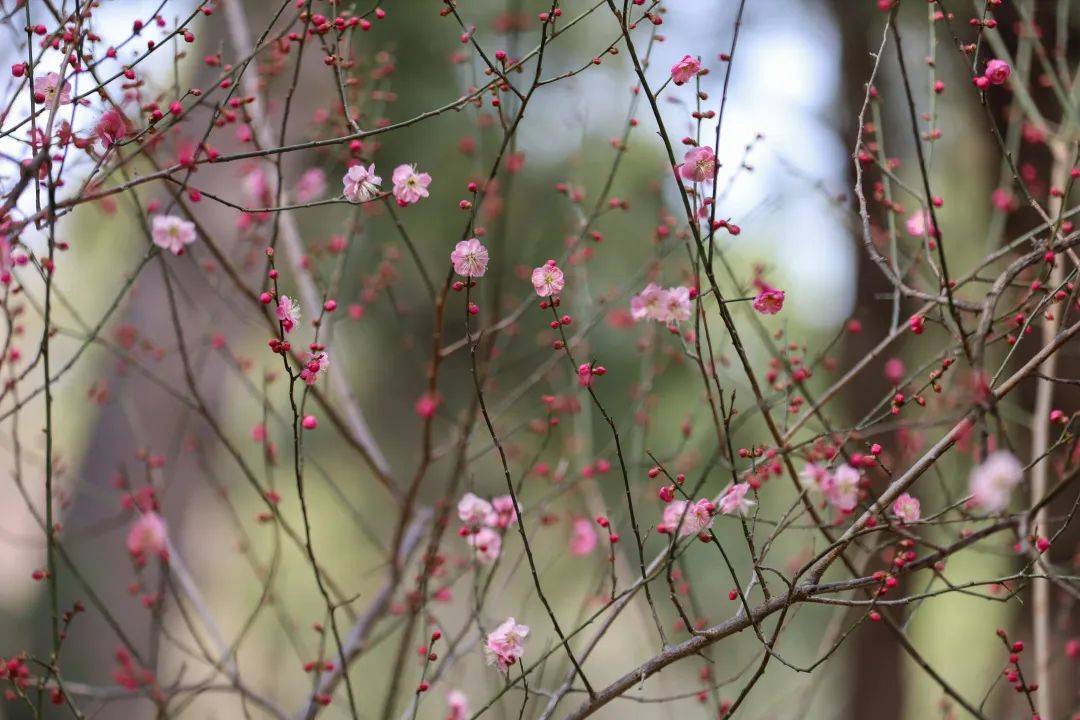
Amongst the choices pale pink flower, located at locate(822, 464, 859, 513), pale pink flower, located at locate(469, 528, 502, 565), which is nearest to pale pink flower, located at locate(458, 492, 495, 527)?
pale pink flower, located at locate(469, 528, 502, 565)

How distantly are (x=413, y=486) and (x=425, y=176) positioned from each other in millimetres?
761

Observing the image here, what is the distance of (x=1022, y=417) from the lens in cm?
304

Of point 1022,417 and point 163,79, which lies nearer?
point 163,79

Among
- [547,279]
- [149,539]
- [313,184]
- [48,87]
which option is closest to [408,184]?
[547,279]

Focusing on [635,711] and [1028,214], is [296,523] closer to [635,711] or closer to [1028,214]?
[635,711]

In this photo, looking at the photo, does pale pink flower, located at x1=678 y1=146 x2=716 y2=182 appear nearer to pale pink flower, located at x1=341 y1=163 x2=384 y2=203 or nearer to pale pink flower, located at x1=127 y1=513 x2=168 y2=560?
pale pink flower, located at x1=341 y1=163 x2=384 y2=203

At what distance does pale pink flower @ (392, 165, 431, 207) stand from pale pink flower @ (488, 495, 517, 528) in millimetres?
604

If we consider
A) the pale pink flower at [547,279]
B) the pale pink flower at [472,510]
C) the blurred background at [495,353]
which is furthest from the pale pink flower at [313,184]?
the pale pink flower at [547,279]

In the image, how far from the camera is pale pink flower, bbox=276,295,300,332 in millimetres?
1301

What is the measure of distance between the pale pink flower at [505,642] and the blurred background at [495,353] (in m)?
0.53

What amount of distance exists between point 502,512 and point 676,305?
570 mm

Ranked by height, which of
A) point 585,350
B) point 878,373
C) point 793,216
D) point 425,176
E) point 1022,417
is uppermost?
A: point 793,216

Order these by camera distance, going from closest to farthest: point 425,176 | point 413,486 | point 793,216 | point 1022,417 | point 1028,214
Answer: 1. point 425,176
2. point 413,486
3. point 1022,417
4. point 1028,214
5. point 793,216

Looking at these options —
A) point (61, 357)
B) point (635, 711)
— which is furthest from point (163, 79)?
point (635, 711)
